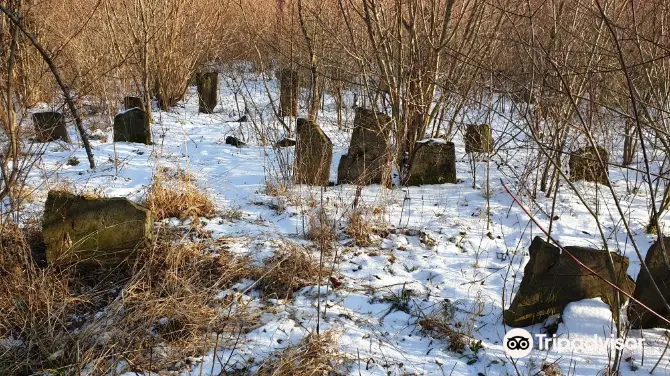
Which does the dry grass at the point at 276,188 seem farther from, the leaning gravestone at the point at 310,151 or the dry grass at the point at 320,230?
the dry grass at the point at 320,230

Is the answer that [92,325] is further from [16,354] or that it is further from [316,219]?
[316,219]

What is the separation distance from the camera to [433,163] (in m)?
4.38

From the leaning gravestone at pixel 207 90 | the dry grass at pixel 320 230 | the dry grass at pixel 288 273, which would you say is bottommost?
the dry grass at pixel 288 273

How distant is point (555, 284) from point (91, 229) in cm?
269

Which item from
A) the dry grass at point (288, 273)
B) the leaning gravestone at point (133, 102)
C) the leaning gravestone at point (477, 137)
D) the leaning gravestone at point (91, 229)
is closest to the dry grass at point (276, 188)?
the dry grass at point (288, 273)

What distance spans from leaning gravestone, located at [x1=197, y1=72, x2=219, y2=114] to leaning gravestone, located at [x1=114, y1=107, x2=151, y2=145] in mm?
2286

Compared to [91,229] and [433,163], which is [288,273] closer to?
[91,229]

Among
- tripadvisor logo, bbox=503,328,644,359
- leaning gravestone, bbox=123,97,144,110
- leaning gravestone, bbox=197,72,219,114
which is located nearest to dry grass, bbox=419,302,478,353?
tripadvisor logo, bbox=503,328,644,359

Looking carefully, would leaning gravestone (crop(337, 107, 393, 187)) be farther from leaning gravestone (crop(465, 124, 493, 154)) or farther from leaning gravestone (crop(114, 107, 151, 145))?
leaning gravestone (crop(114, 107, 151, 145))

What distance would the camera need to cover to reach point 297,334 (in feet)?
7.61

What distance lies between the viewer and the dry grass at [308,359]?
1.98 metres

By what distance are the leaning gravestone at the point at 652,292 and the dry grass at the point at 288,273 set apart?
5.72ft

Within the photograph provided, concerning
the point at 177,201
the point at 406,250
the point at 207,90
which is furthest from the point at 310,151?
the point at 207,90

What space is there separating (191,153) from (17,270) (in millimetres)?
3071
